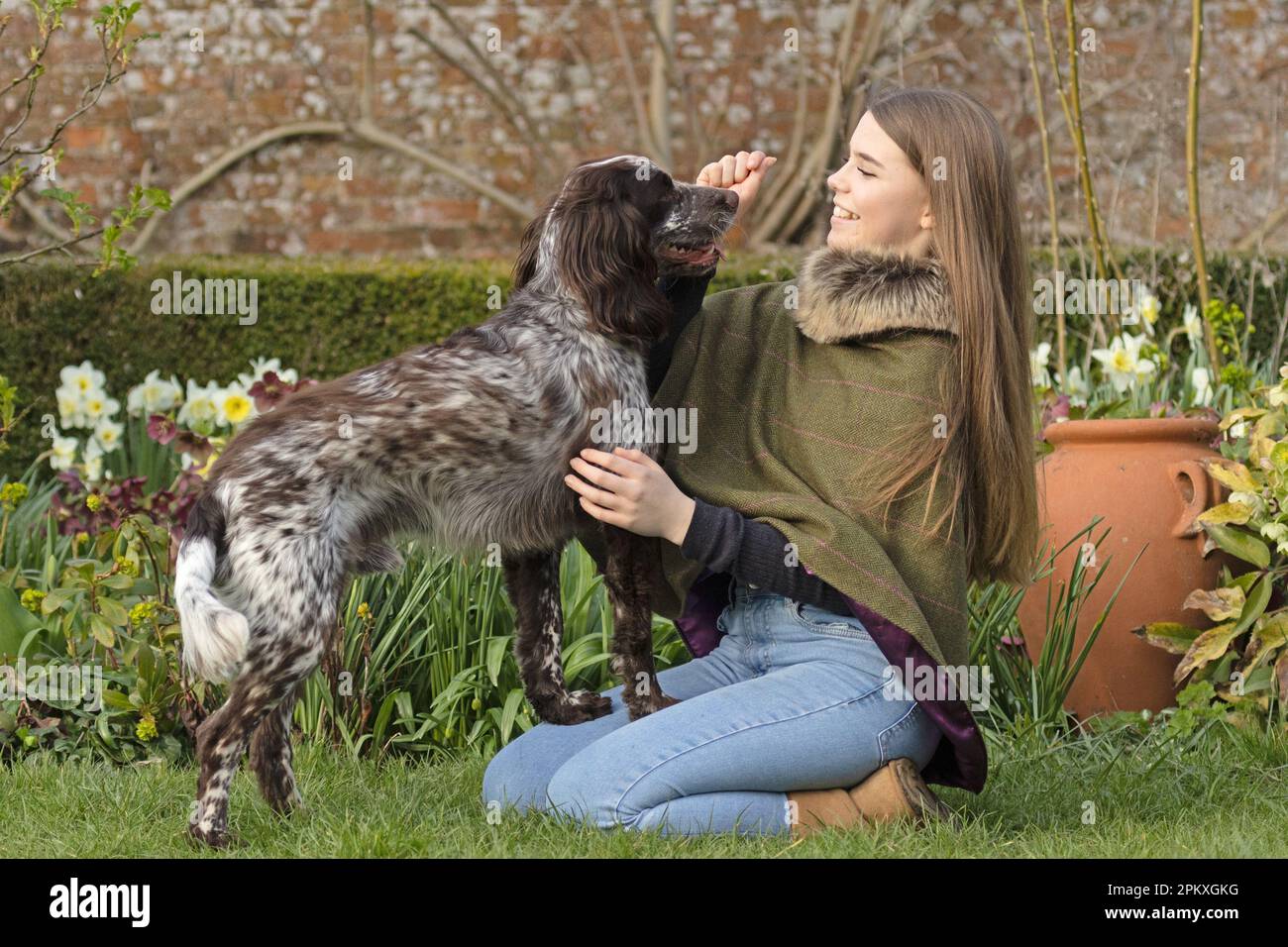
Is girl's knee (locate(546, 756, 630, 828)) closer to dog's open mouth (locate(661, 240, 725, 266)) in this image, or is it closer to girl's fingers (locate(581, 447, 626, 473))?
girl's fingers (locate(581, 447, 626, 473))

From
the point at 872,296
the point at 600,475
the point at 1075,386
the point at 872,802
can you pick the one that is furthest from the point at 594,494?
the point at 1075,386

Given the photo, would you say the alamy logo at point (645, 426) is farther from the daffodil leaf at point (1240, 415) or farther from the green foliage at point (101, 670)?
the daffodil leaf at point (1240, 415)

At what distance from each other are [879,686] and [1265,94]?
760cm

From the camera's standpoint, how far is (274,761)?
9.50 feet

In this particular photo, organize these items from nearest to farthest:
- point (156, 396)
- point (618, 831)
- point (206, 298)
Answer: point (618, 831) < point (156, 396) < point (206, 298)

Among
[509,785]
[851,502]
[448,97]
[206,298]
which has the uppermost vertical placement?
[448,97]

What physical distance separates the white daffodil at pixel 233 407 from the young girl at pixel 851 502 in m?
1.88

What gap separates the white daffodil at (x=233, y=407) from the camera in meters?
4.46

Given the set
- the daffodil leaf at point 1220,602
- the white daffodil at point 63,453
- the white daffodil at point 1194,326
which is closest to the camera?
the daffodil leaf at point 1220,602

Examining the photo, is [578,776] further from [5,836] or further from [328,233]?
[328,233]

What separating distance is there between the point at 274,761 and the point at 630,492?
93 cm

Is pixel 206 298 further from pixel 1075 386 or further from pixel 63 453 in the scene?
pixel 1075 386

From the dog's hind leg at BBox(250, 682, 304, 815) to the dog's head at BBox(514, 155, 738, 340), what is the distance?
1.01m

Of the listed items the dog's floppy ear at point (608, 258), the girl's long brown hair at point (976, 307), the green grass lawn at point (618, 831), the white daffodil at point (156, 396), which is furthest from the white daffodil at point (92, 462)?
the girl's long brown hair at point (976, 307)
